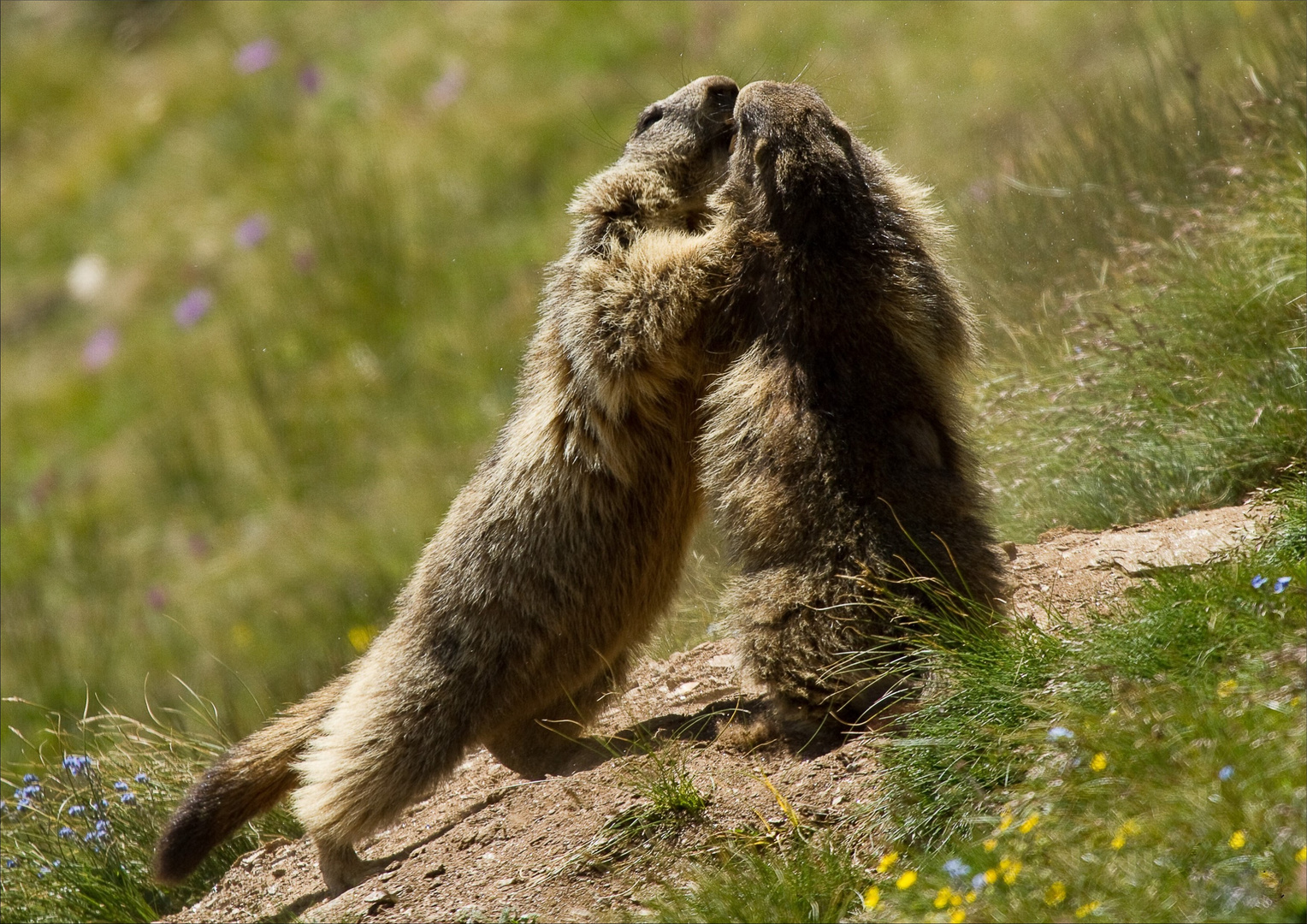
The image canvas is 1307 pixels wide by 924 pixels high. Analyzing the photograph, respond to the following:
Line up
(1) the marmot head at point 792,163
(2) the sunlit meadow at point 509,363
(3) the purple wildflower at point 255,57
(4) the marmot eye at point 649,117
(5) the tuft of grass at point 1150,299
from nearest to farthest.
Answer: (2) the sunlit meadow at point 509,363
(1) the marmot head at point 792,163
(4) the marmot eye at point 649,117
(5) the tuft of grass at point 1150,299
(3) the purple wildflower at point 255,57

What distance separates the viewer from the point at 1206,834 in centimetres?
263

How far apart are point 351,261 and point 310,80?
11.8 feet

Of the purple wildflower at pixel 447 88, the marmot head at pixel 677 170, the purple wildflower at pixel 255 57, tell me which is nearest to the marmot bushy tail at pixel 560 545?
the marmot head at pixel 677 170

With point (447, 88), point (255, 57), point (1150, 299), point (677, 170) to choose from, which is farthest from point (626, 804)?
point (255, 57)

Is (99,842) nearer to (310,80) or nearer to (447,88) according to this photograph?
(447,88)

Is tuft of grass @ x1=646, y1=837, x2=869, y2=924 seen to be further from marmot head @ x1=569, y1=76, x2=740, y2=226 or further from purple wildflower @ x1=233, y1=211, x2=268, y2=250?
purple wildflower @ x1=233, y1=211, x2=268, y2=250

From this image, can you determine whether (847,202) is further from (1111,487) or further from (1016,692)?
(1111,487)

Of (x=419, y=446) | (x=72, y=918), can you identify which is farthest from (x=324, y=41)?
(x=72, y=918)

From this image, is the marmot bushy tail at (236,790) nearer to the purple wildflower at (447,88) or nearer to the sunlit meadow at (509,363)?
the sunlit meadow at (509,363)

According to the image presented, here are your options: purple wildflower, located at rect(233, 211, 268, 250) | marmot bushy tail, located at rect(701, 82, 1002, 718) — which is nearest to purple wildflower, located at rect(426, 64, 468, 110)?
purple wildflower, located at rect(233, 211, 268, 250)

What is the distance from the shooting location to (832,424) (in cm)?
397

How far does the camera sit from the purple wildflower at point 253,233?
1403 centimetres

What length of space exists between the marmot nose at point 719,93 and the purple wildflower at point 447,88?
10137mm

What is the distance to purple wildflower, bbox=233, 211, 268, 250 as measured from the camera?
552 inches
